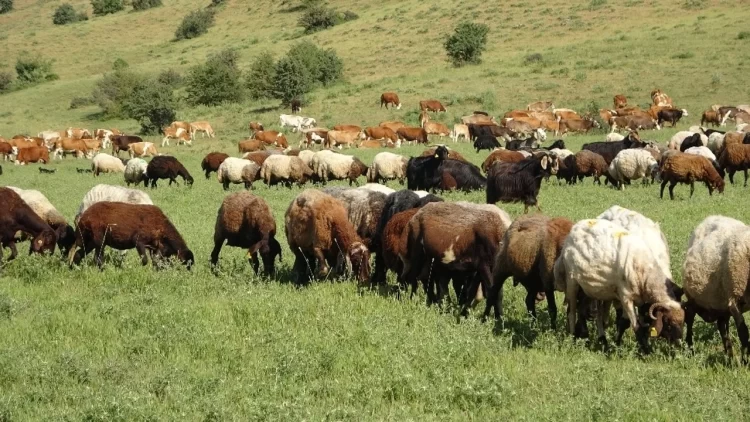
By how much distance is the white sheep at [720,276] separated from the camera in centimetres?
840

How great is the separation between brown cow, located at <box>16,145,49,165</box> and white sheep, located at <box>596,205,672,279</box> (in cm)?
3721

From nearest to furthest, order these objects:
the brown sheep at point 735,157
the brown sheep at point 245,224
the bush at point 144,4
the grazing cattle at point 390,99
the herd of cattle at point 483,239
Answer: the herd of cattle at point 483,239, the brown sheep at point 245,224, the brown sheep at point 735,157, the grazing cattle at point 390,99, the bush at point 144,4

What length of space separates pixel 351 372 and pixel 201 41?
8354 centimetres

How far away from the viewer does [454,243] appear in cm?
1105

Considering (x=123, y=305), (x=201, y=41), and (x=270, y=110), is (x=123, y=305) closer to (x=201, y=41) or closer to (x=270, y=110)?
(x=270, y=110)

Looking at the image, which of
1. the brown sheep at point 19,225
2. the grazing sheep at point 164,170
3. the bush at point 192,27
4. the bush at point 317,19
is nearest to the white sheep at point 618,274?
the brown sheep at point 19,225

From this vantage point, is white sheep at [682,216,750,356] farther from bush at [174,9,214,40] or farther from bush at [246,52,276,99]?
bush at [174,9,214,40]

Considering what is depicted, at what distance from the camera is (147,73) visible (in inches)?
2857

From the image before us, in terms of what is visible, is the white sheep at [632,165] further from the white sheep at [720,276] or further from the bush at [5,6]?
the bush at [5,6]

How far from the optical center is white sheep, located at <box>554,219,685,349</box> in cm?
884

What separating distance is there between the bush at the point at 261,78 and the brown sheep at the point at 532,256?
5014 centimetres

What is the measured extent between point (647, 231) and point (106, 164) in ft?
96.0

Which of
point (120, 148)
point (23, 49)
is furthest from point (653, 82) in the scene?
point (23, 49)

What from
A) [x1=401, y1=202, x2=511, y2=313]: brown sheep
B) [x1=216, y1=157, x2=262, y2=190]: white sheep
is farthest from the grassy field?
[x1=216, y1=157, x2=262, y2=190]: white sheep
